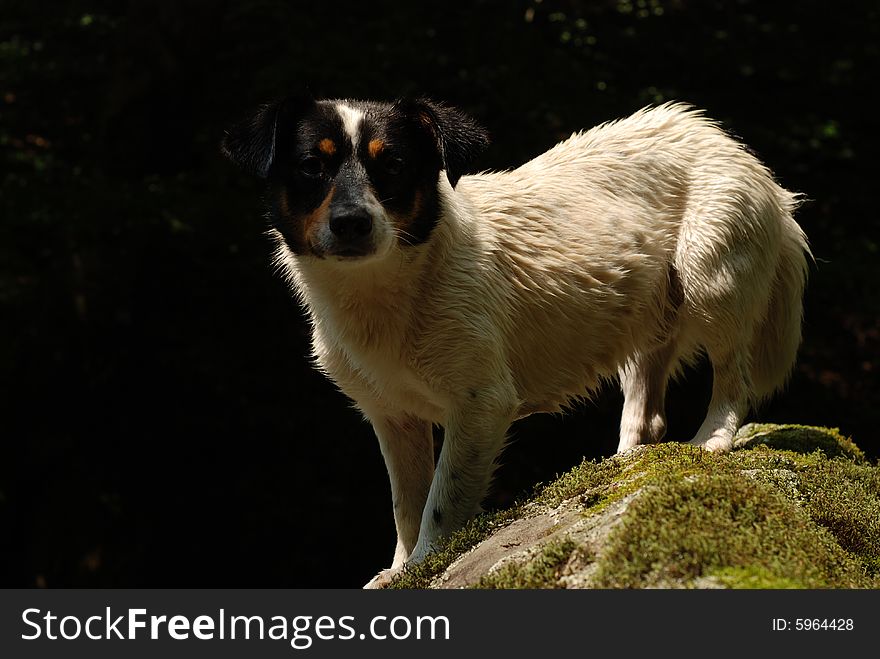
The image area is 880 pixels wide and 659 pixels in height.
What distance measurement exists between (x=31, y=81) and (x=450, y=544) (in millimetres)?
10138

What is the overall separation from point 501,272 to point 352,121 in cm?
120

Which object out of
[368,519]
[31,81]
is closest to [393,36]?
[31,81]

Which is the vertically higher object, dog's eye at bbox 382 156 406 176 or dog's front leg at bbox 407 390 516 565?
dog's eye at bbox 382 156 406 176

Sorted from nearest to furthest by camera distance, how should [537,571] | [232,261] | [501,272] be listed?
[537,571]
[501,272]
[232,261]

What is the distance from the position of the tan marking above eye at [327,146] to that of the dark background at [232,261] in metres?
5.26

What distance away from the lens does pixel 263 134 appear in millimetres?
5590

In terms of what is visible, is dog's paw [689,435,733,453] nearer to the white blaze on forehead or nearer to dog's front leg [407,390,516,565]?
dog's front leg [407,390,516,565]

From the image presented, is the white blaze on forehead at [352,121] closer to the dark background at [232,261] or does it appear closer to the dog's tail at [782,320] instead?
the dog's tail at [782,320]

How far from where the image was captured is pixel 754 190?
6.77 meters

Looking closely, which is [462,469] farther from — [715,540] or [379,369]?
[715,540]

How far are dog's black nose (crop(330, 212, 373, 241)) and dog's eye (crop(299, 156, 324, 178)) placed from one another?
369 mm

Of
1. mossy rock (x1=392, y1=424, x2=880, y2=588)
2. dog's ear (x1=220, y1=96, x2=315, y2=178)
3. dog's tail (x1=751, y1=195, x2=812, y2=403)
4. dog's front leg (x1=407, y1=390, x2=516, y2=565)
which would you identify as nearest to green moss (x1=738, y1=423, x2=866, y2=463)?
dog's tail (x1=751, y1=195, x2=812, y2=403)

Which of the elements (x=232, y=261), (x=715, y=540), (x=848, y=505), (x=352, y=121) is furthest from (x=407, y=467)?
(x=232, y=261)

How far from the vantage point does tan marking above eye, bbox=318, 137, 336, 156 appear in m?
5.40
